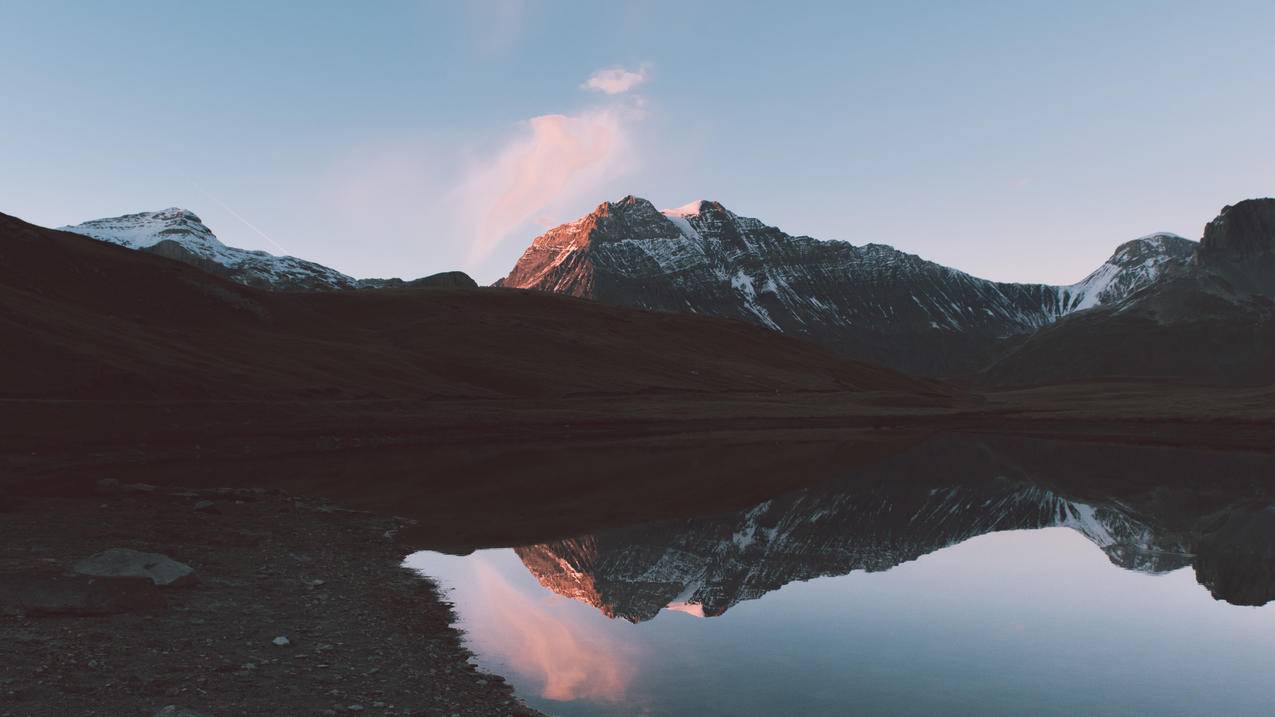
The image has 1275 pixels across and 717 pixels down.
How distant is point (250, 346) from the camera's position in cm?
12319

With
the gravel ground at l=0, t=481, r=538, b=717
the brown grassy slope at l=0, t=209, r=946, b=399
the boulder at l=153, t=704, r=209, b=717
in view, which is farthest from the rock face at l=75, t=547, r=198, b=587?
Result: the brown grassy slope at l=0, t=209, r=946, b=399

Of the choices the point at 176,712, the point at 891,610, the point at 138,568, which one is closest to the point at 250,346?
the point at 138,568

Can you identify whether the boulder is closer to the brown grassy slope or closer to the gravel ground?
the gravel ground

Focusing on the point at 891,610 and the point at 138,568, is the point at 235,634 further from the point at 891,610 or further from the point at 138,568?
the point at 891,610

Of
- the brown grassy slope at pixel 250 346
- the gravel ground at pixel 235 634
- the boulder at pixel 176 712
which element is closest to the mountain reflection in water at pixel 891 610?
the gravel ground at pixel 235 634

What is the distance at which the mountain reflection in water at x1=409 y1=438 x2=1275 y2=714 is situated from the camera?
21.0 metres

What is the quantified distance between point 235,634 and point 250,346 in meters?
112

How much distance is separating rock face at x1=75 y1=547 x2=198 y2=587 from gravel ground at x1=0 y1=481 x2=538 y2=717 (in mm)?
519

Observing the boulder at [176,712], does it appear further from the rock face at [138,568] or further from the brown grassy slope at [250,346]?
the brown grassy slope at [250,346]

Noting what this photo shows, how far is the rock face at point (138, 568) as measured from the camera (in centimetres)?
2508

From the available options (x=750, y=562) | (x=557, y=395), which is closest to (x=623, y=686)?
(x=750, y=562)

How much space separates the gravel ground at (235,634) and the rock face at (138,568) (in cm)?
52

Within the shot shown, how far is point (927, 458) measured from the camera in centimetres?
8862

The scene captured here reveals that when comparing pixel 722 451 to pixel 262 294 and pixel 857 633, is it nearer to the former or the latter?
pixel 857 633
